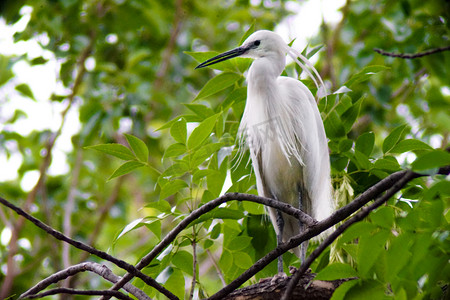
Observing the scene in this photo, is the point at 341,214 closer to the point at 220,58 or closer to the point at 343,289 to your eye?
the point at 343,289

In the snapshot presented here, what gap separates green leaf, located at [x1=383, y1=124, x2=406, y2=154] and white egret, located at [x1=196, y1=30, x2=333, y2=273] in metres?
0.41

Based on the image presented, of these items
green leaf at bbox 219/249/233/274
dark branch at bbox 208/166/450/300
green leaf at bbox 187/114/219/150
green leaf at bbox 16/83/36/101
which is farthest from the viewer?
green leaf at bbox 16/83/36/101

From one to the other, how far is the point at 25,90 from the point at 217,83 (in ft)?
9.23

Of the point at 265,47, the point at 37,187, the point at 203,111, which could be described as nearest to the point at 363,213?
the point at 203,111

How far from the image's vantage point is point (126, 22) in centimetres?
418

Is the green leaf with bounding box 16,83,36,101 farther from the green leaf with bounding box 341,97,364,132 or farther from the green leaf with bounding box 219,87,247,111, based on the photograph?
the green leaf with bounding box 341,97,364,132

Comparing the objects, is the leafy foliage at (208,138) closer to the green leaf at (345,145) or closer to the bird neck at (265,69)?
the green leaf at (345,145)

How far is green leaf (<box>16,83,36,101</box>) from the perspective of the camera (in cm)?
421

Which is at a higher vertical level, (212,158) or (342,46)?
(212,158)

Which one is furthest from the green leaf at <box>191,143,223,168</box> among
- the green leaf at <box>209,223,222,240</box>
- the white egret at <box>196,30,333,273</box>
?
the white egret at <box>196,30,333,273</box>

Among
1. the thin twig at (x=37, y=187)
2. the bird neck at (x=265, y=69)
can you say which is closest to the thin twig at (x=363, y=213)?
the bird neck at (x=265, y=69)

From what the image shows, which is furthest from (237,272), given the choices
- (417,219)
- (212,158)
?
(417,219)

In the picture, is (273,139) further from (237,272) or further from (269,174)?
(237,272)

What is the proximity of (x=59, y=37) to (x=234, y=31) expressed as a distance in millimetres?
2160
